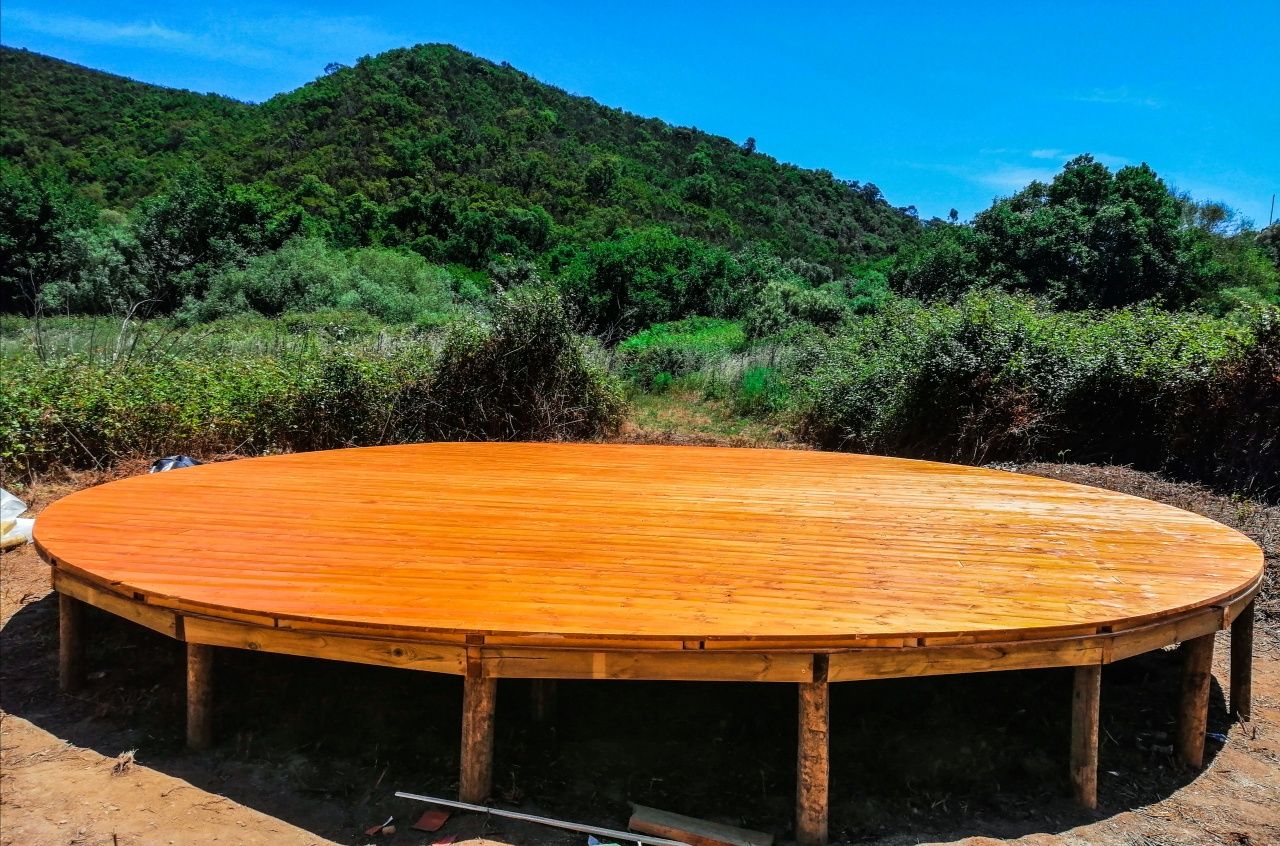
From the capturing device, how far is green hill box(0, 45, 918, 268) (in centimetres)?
2402

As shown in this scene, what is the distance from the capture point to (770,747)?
7.00 feet

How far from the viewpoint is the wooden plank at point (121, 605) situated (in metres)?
1.84

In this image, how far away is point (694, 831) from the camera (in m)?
1.69

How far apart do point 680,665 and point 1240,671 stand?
194 cm

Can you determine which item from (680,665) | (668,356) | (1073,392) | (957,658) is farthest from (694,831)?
(668,356)

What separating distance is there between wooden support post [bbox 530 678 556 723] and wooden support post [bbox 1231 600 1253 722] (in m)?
2.07

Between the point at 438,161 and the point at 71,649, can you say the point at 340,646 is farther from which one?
the point at 438,161

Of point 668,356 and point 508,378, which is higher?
point 668,356

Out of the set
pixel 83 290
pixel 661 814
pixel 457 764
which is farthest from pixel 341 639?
pixel 83 290

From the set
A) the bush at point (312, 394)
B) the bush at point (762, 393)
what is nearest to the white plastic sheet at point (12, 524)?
the bush at point (312, 394)

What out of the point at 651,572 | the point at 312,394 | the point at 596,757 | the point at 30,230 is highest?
the point at 30,230

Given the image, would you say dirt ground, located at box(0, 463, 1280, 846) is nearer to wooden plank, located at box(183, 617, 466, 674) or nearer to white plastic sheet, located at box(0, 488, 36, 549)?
wooden plank, located at box(183, 617, 466, 674)

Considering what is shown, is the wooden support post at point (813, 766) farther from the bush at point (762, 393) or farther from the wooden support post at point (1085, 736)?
the bush at point (762, 393)

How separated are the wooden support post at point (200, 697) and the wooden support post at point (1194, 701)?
8.54 feet
